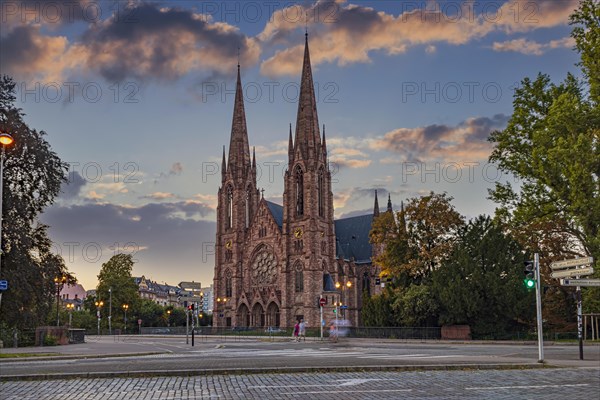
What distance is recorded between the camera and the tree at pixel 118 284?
94.1 metres

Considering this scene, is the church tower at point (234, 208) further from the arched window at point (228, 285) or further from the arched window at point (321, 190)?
the arched window at point (321, 190)

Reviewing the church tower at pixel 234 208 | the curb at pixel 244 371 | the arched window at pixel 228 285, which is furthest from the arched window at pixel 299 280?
the curb at pixel 244 371

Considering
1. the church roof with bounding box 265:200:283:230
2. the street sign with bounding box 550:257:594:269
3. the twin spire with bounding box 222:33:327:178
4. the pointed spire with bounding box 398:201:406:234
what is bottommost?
the street sign with bounding box 550:257:594:269

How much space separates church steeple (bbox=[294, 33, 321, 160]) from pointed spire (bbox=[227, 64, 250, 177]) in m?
12.8

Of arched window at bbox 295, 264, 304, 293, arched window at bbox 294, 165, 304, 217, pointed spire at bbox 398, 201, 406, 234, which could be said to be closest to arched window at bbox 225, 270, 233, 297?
arched window at bbox 295, 264, 304, 293

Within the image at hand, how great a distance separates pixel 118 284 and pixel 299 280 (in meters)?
28.6

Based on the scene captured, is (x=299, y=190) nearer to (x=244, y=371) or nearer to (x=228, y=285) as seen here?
(x=228, y=285)

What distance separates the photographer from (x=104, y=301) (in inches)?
3691

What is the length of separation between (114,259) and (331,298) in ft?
121

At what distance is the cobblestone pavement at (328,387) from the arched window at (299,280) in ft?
240

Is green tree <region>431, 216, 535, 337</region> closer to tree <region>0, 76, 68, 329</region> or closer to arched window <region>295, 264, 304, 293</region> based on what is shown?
tree <region>0, 76, 68, 329</region>

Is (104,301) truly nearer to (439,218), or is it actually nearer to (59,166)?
(439,218)

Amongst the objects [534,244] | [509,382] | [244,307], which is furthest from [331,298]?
[509,382]

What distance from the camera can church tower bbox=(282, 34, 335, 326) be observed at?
86250 mm
